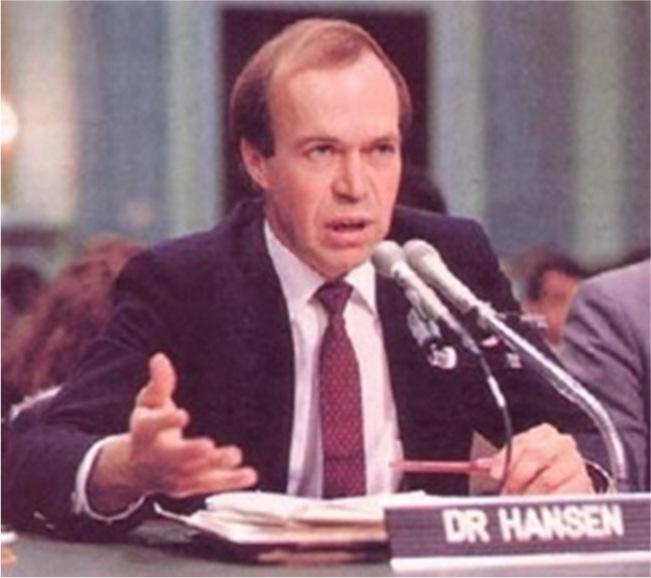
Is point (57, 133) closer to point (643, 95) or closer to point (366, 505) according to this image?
point (366, 505)

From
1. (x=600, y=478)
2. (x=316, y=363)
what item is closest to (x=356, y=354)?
(x=316, y=363)

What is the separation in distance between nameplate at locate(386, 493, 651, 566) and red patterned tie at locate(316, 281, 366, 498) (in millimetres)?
106

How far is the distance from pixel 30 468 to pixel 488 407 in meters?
0.45

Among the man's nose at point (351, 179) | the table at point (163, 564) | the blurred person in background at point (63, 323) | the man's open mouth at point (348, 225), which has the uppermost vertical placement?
the man's nose at point (351, 179)

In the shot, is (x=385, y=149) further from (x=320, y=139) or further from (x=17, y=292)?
(x=17, y=292)

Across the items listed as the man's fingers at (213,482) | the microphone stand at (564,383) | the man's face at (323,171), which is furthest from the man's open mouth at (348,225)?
the man's fingers at (213,482)

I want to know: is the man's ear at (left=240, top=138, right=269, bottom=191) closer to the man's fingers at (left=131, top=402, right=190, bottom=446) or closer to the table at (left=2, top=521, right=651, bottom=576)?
the man's fingers at (left=131, top=402, right=190, bottom=446)

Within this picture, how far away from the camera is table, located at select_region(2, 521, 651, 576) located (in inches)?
62.7

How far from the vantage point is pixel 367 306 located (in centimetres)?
174

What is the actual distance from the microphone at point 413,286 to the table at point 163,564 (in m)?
0.24

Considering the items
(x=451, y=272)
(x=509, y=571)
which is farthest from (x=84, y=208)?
(x=509, y=571)

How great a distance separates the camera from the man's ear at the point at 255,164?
1740 mm

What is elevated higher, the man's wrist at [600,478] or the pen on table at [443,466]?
the pen on table at [443,466]

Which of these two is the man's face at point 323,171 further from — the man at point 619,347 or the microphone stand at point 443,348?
the man at point 619,347
